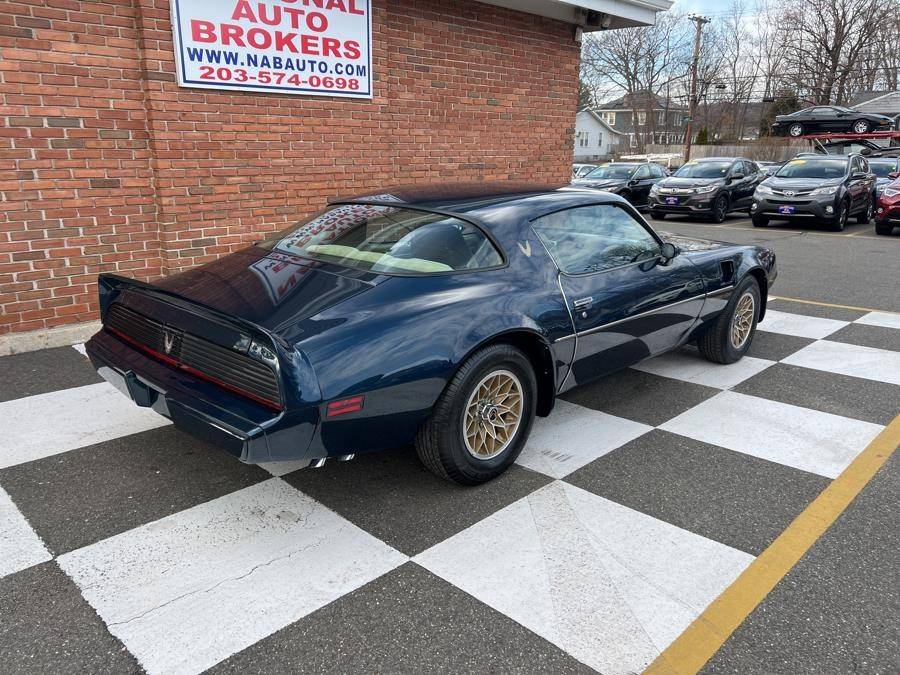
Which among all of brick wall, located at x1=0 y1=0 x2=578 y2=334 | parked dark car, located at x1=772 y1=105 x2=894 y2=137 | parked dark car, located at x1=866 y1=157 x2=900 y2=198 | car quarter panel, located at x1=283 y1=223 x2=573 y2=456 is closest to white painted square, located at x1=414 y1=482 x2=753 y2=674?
car quarter panel, located at x1=283 y1=223 x2=573 y2=456

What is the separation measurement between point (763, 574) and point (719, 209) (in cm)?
1460

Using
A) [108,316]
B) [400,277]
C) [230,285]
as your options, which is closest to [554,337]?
[400,277]

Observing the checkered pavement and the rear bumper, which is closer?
the checkered pavement

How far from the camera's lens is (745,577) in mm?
2609

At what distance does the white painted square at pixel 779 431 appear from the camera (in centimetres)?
365

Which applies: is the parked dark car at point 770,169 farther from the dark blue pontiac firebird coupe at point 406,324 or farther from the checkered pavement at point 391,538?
the dark blue pontiac firebird coupe at point 406,324

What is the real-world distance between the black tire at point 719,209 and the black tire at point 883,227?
327cm

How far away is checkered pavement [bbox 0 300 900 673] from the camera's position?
2248 millimetres

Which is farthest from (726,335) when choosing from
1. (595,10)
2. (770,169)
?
(770,169)

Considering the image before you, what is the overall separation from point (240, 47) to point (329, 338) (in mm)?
4412

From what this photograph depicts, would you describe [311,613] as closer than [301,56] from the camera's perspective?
Yes

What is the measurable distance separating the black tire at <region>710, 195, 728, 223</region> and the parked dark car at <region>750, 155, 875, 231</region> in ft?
3.06

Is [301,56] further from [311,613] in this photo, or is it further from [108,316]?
[311,613]

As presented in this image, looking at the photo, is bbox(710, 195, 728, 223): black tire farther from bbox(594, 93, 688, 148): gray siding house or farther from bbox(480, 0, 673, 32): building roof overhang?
bbox(594, 93, 688, 148): gray siding house
